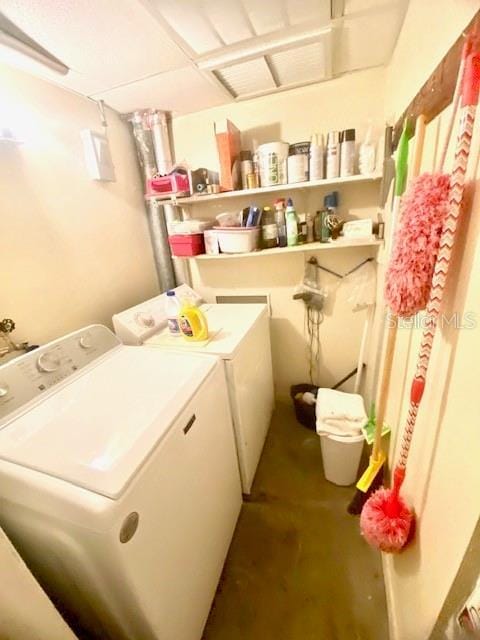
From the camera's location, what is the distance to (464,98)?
0.54 m

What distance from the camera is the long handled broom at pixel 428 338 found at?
1.78 ft

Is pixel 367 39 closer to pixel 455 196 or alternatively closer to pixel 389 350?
pixel 455 196

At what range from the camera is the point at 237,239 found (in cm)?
164

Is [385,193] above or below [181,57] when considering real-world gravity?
below

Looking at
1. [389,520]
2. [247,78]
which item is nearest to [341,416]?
[389,520]

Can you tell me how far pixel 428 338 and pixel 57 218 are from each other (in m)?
1.67

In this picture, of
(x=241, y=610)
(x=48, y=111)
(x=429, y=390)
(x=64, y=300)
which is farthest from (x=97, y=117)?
(x=241, y=610)

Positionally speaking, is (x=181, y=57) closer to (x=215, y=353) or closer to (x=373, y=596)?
(x=215, y=353)

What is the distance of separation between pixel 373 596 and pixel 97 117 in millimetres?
2777

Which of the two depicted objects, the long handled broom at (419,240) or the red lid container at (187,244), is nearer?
the long handled broom at (419,240)

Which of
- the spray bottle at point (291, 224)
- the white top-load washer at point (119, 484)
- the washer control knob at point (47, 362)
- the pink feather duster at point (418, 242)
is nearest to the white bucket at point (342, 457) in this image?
the white top-load washer at point (119, 484)

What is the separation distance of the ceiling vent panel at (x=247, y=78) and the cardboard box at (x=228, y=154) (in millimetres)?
177

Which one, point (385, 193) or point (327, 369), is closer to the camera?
point (385, 193)

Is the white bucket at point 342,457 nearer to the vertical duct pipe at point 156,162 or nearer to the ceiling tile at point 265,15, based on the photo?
the vertical duct pipe at point 156,162
